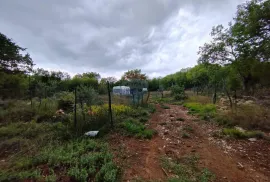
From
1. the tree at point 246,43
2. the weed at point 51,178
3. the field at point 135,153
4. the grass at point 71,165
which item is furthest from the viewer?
the tree at point 246,43

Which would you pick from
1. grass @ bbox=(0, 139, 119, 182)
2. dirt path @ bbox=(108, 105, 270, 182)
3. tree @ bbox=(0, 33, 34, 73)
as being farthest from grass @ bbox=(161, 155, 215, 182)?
tree @ bbox=(0, 33, 34, 73)

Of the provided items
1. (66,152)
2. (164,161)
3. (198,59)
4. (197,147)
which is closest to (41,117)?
(66,152)

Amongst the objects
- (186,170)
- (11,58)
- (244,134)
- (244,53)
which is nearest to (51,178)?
(186,170)

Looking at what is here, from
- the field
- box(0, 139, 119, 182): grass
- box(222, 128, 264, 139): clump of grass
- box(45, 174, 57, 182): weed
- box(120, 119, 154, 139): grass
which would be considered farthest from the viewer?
box(120, 119, 154, 139): grass

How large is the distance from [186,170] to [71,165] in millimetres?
2161

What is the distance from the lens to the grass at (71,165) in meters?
2.18

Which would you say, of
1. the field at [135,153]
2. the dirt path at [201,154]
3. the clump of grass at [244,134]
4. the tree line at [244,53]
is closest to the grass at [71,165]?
the field at [135,153]

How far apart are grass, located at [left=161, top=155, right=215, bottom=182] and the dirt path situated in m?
0.13

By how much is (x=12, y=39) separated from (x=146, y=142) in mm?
14463

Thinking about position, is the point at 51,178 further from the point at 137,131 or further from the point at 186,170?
the point at 137,131

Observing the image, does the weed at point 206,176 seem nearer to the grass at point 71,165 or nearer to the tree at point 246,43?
the grass at point 71,165

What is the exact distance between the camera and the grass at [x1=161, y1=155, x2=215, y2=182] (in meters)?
2.25

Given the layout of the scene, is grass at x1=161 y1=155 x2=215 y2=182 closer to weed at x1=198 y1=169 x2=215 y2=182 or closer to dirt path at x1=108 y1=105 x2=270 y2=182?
weed at x1=198 y1=169 x2=215 y2=182

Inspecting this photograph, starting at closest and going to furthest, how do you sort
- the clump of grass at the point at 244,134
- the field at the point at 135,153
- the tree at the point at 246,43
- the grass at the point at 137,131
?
the field at the point at 135,153
the clump of grass at the point at 244,134
the grass at the point at 137,131
the tree at the point at 246,43
